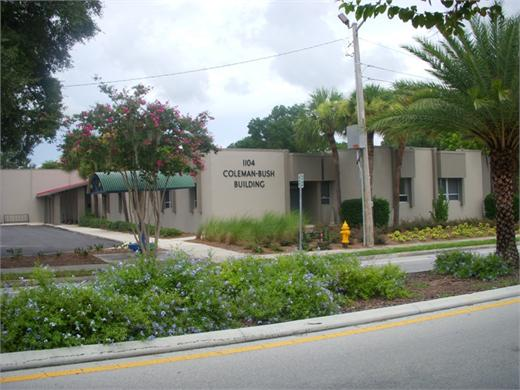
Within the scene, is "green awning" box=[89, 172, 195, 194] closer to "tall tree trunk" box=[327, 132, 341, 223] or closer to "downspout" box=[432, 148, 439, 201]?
"tall tree trunk" box=[327, 132, 341, 223]

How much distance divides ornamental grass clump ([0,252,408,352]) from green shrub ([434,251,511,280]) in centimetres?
202

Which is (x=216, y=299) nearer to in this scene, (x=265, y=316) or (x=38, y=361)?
(x=265, y=316)

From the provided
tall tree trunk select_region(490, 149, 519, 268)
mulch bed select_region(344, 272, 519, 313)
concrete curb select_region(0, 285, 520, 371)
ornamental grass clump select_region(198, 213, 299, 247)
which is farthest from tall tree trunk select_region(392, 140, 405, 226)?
concrete curb select_region(0, 285, 520, 371)

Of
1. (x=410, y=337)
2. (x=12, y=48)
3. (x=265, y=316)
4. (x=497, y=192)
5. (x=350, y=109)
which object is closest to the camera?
(x=410, y=337)

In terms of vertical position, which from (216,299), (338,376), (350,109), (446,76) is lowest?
(338,376)

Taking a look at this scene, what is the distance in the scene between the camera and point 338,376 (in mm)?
5617

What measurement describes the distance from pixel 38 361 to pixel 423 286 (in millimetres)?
6821

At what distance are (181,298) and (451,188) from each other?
30400 millimetres

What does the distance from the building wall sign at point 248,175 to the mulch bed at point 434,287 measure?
1713cm

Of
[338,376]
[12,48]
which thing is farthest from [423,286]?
[12,48]

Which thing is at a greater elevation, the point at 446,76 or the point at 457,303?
the point at 446,76

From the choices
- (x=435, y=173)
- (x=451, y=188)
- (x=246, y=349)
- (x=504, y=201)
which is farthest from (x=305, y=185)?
(x=246, y=349)

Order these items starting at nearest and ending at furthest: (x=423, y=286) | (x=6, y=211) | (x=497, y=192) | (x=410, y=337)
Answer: (x=410, y=337) < (x=423, y=286) < (x=497, y=192) < (x=6, y=211)

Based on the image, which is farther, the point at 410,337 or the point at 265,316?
the point at 265,316
